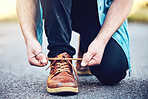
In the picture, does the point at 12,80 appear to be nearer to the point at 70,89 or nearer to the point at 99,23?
the point at 70,89

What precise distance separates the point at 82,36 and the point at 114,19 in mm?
296

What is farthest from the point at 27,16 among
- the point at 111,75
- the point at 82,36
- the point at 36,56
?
the point at 111,75

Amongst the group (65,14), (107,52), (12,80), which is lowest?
(12,80)

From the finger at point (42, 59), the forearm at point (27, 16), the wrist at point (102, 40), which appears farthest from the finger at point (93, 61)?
the forearm at point (27, 16)

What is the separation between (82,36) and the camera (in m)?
1.66

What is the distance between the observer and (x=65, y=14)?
141cm

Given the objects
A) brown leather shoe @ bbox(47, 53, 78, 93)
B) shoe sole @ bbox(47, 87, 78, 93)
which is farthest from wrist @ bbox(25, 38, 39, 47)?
shoe sole @ bbox(47, 87, 78, 93)

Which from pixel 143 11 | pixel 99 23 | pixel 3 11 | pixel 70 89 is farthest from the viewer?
pixel 3 11

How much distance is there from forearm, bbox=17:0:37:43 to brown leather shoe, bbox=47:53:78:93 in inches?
8.5

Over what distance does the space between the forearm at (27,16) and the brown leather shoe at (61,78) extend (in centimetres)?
22

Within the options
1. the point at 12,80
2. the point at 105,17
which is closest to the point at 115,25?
the point at 105,17

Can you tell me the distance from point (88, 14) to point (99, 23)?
0.33 feet

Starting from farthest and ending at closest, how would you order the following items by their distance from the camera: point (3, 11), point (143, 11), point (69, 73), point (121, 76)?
point (3, 11) → point (143, 11) → point (121, 76) → point (69, 73)

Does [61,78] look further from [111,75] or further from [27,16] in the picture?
[27,16]
